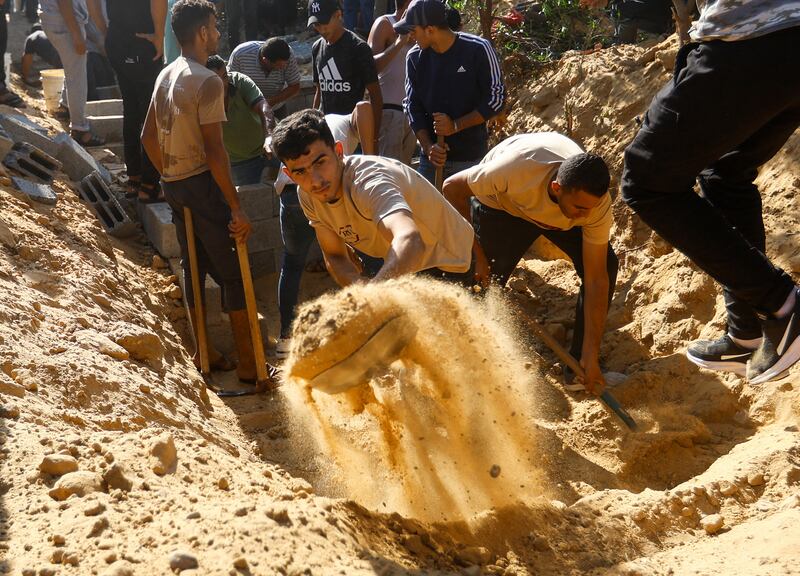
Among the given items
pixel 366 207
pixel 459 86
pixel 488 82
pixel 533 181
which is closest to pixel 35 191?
pixel 459 86

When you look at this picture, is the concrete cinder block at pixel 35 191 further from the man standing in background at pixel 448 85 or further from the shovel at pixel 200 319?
the man standing in background at pixel 448 85

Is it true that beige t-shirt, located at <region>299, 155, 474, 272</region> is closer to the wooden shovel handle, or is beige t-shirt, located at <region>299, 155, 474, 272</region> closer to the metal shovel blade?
the metal shovel blade

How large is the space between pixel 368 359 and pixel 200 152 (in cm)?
271

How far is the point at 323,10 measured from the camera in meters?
6.15

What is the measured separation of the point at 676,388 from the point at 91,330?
3.16 metres

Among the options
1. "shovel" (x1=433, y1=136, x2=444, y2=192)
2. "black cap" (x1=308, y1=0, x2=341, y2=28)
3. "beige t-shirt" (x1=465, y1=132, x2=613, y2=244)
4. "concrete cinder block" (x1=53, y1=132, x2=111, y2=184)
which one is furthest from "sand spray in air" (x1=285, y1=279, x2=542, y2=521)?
"concrete cinder block" (x1=53, y1=132, x2=111, y2=184)

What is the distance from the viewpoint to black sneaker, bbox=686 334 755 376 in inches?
132

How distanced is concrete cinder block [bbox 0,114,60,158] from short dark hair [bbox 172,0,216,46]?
2683 millimetres

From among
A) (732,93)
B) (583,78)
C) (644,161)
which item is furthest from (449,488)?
(583,78)

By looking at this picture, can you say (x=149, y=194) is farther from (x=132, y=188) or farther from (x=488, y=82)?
(x=488, y=82)

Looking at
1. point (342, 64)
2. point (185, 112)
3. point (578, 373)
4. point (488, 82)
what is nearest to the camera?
point (578, 373)

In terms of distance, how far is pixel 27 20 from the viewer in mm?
14539

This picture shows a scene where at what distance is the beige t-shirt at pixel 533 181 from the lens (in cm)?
435

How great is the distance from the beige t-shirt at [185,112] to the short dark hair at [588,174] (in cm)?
206
